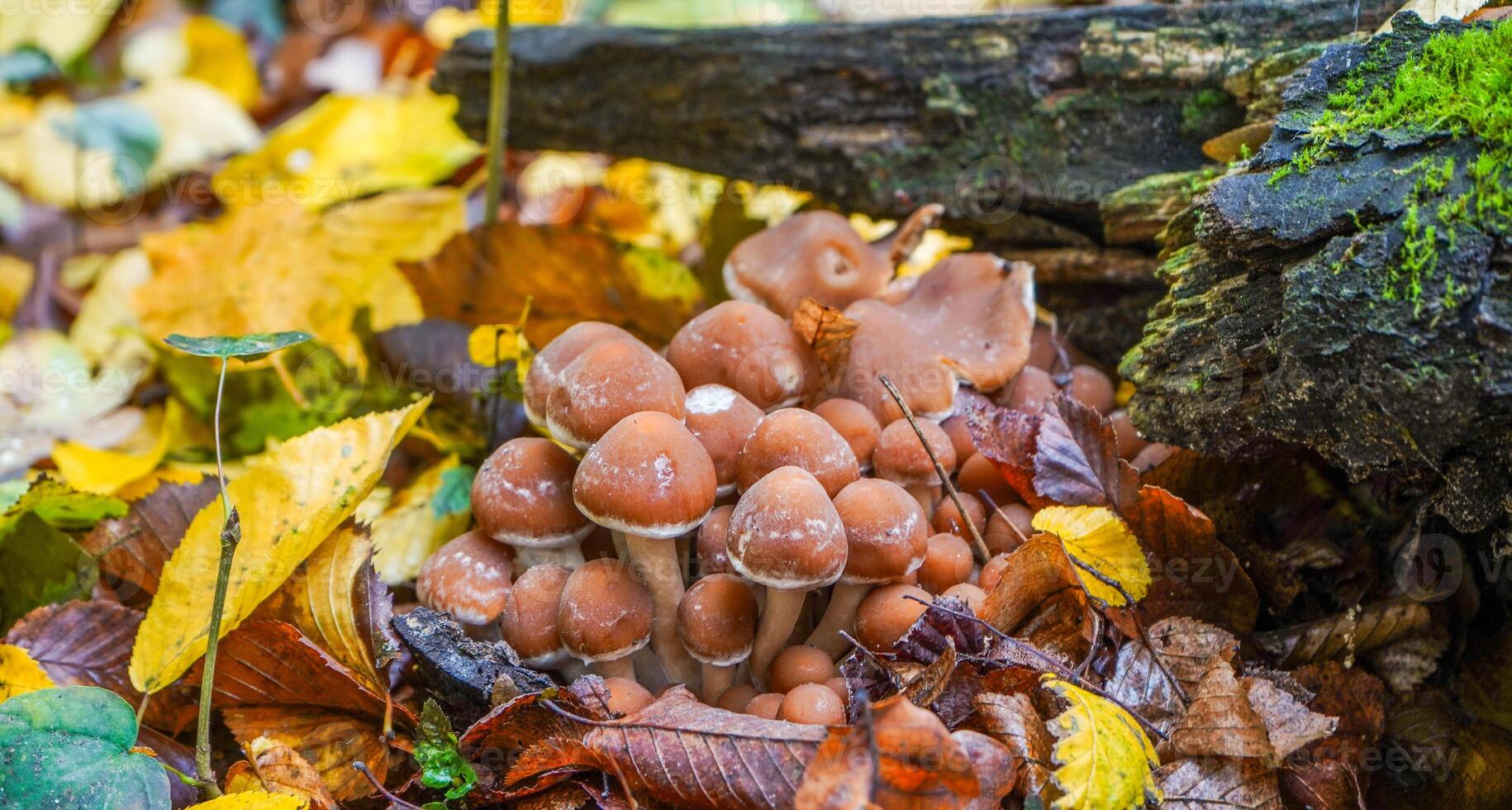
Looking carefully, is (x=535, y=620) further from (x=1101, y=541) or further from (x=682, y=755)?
(x=1101, y=541)

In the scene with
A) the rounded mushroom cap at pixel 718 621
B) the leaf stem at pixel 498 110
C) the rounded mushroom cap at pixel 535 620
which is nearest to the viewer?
the rounded mushroom cap at pixel 718 621

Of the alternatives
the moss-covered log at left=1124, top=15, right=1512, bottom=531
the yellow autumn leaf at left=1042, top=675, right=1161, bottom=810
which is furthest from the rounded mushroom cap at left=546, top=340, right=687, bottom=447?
the moss-covered log at left=1124, top=15, right=1512, bottom=531

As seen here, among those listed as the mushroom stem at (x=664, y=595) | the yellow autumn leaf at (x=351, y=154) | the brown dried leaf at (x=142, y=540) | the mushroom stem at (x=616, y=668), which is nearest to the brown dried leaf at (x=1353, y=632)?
the mushroom stem at (x=664, y=595)

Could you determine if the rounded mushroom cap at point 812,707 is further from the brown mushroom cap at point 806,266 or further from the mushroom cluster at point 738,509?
the brown mushroom cap at point 806,266

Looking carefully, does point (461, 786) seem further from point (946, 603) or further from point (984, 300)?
point (984, 300)

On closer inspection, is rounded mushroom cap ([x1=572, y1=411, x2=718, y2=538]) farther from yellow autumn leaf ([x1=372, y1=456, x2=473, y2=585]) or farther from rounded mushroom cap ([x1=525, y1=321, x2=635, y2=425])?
yellow autumn leaf ([x1=372, y1=456, x2=473, y2=585])

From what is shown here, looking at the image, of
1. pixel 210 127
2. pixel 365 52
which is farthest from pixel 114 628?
pixel 365 52
